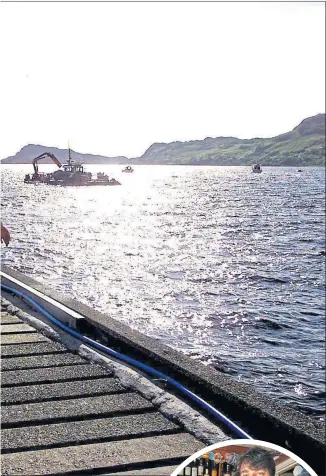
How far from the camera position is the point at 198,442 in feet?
6.81

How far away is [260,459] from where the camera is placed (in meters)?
1.34

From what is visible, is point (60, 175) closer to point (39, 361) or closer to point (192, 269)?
point (39, 361)

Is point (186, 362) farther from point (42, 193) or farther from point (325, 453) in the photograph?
point (42, 193)

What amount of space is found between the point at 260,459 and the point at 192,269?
12043 millimetres

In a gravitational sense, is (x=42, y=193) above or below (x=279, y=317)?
above

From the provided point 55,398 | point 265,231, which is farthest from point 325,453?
point 265,231

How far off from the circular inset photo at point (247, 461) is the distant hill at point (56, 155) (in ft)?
2.68

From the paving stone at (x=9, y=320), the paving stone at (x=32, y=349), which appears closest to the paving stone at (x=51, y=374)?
the paving stone at (x=32, y=349)

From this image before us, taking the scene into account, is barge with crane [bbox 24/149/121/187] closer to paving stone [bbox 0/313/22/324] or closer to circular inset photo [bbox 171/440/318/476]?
circular inset photo [bbox 171/440/318/476]

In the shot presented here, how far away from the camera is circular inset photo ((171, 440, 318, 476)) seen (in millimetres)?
1347

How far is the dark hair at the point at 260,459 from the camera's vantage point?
1343mm

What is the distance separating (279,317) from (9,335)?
6.82 meters

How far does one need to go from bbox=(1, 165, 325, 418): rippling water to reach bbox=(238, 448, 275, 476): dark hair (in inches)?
33.8

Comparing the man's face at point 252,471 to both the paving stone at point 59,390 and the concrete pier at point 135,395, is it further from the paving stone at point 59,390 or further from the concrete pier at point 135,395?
the paving stone at point 59,390
